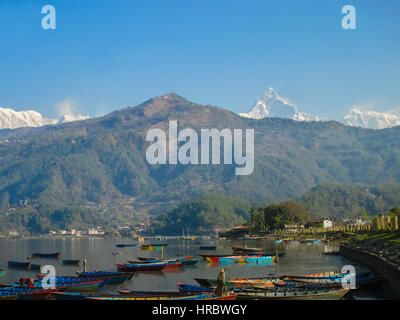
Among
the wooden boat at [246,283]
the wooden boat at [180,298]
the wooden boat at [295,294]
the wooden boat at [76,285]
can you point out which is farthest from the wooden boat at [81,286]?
the wooden boat at [295,294]

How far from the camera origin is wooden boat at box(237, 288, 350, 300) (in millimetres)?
47500

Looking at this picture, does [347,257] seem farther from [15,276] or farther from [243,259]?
[15,276]

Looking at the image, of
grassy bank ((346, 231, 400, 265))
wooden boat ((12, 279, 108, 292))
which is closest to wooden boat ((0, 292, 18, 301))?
wooden boat ((12, 279, 108, 292))

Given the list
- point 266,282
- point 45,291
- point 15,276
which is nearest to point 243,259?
point 15,276

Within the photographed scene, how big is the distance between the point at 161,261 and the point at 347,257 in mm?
32674

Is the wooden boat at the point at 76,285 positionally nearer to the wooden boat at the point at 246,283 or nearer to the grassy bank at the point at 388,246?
the wooden boat at the point at 246,283

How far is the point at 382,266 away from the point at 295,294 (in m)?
17.5

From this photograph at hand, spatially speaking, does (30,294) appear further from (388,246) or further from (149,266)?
(388,246)

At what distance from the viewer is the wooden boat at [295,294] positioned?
4750 centimetres

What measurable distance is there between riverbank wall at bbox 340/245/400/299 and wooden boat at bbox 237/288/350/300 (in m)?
5.38

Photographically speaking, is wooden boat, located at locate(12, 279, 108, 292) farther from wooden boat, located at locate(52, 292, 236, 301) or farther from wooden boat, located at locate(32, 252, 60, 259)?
wooden boat, located at locate(32, 252, 60, 259)
